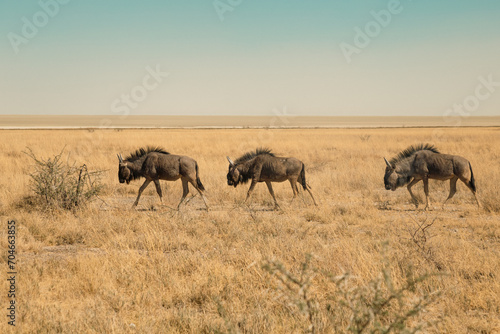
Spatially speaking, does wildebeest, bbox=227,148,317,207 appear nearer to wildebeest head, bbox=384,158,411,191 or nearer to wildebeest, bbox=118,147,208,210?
wildebeest, bbox=118,147,208,210

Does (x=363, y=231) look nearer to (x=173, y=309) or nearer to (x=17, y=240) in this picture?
(x=173, y=309)

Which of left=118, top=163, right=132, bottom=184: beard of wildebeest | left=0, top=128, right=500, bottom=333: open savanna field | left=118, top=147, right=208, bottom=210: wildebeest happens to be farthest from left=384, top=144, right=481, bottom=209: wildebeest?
left=118, top=163, right=132, bottom=184: beard of wildebeest

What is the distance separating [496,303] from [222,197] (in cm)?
914

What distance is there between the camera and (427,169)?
11.9 m

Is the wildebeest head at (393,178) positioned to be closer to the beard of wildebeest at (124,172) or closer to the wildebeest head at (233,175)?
the wildebeest head at (233,175)

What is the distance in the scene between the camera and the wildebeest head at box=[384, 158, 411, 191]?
12.1 m


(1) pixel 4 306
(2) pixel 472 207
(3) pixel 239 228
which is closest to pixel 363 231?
(3) pixel 239 228

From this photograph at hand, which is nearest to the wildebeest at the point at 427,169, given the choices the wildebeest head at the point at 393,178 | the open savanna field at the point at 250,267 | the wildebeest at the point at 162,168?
the wildebeest head at the point at 393,178

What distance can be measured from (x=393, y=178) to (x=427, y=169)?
0.98m

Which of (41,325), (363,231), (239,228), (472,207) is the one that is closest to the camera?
(41,325)

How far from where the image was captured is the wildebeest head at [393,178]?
1214 cm

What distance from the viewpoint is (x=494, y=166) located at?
18422 millimetres

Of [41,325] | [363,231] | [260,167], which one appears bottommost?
[41,325]

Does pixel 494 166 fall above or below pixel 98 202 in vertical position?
above
